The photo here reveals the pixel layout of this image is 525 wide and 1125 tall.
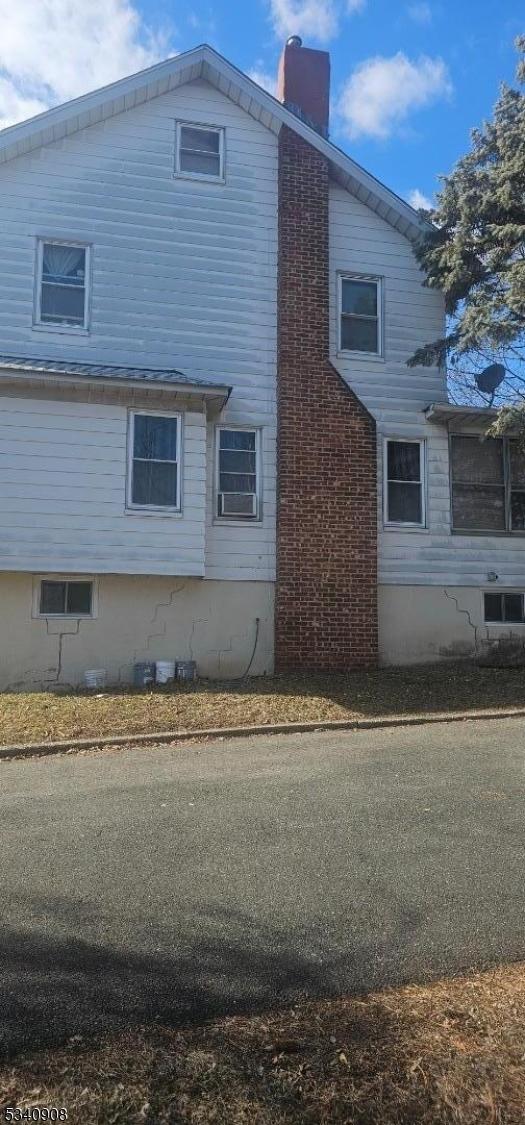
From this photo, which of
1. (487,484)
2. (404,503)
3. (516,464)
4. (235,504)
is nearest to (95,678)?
(235,504)

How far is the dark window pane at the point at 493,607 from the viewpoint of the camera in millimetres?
13477

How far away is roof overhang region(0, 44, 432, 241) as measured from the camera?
496 inches

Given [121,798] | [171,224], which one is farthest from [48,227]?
[121,798]

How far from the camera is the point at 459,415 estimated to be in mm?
13320

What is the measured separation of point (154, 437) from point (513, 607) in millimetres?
6499

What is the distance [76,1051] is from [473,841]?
121 inches

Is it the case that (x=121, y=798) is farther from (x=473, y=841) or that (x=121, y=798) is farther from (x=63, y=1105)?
(x=63, y=1105)

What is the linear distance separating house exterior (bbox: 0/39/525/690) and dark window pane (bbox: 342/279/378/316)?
0.13 ft

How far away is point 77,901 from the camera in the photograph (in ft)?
14.2

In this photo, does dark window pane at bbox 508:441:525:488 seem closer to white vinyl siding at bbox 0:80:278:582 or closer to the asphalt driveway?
white vinyl siding at bbox 0:80:278:582

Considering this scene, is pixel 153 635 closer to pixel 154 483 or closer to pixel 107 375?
pixel 154 483

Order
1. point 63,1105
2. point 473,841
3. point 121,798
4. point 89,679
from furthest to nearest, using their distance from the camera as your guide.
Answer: point 89,679, point 121,798, point 473,841, point 63,1105

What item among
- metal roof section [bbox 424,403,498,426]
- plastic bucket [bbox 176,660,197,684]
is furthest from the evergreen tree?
plastic bucket [bbox 176,660,197,684]

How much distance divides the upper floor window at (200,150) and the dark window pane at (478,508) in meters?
6.55
